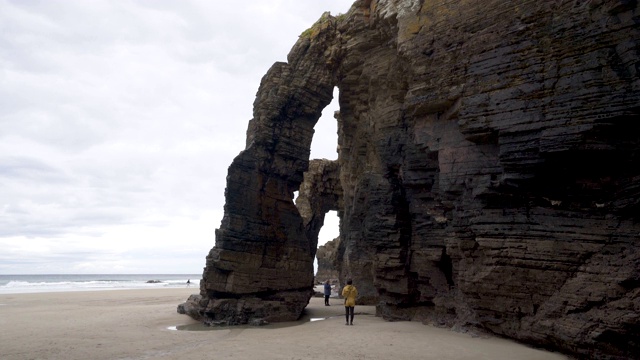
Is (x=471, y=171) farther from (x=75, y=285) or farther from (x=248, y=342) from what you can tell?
(x=75, y=285)

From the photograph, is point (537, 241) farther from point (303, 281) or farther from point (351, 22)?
point (351, 22)

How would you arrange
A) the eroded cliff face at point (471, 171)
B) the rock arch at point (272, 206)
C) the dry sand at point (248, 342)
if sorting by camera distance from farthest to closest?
the rock arch at point (272, 206), the dry sand at point (248, 342), the eroded cliff face at point (471, 171)

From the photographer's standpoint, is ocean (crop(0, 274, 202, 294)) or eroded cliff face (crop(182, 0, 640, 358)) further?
ocean (crop(0, 274, 202, 294))

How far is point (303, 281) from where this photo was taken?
26922mm

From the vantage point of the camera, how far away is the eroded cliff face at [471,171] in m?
12.5

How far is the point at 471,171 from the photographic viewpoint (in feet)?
55.4

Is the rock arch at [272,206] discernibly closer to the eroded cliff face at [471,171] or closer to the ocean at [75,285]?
the eroded cliff face at [471,171]

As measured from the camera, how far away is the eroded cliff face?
12477 millimetres

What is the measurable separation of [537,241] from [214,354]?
11.7 meters

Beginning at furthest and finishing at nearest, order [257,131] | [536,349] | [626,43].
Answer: [257,131] < [536,349] < [626,43]

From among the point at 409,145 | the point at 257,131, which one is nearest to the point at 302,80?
the point at 257,131

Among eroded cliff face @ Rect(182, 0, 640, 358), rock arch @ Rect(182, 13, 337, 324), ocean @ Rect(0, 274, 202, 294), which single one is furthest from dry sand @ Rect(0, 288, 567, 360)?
ocean @ Rect(0, 274, 202, 294)

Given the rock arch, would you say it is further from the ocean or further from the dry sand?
the ocean

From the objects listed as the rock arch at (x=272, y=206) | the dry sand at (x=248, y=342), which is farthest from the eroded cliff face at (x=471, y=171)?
the dry sand at (x=248, y=342)
